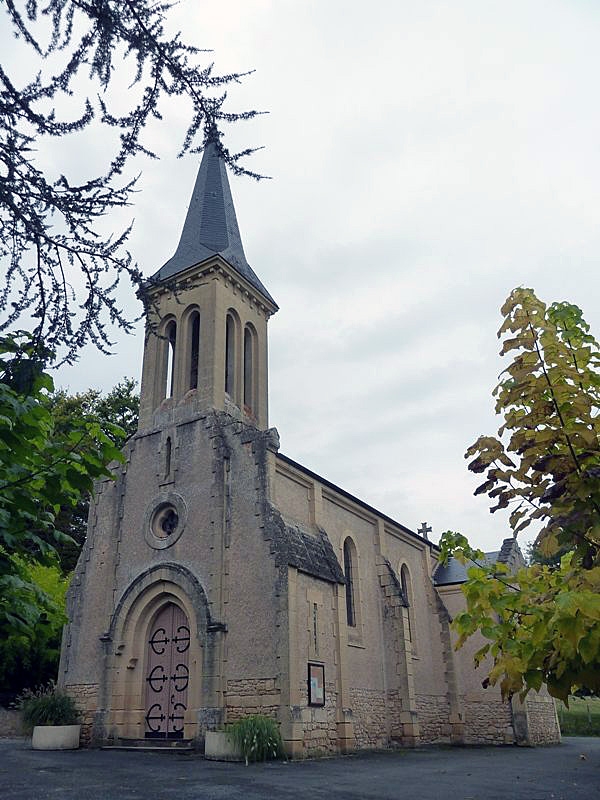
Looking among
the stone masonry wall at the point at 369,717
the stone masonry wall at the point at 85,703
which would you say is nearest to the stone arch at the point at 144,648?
the stone masonry wall at the point at 85,703

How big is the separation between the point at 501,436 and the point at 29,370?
351 centimetres

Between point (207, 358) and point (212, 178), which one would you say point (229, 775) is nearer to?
point (207, 358)

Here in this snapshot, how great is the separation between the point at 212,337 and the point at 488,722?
53.0 feet

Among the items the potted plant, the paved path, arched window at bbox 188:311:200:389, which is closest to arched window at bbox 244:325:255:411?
arched window at bbox 188:311:200:389

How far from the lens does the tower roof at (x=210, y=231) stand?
20.8 metres

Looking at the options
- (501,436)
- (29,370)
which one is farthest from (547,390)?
(29,370)

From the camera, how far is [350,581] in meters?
19.8

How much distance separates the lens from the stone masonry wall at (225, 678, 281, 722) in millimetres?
13914

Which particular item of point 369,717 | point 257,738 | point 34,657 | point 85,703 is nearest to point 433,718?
point 369,717

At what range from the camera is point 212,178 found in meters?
24.3

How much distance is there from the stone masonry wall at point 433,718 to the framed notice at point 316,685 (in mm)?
6918

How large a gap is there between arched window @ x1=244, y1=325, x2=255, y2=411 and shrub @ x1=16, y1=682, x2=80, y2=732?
379 inches

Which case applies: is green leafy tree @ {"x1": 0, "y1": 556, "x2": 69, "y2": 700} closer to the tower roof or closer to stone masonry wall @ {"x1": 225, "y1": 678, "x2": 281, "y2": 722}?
stone masonry wall @ {"x1": 225, "y1": 678, "x2": 281, "y2": 722}

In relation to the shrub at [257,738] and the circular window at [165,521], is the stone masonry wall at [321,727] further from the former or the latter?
the circular window at [165,521]
